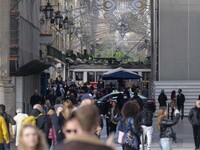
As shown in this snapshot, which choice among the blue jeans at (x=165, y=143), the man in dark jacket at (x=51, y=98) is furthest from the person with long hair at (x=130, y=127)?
the man in dark jacket at (x=51, y=98)

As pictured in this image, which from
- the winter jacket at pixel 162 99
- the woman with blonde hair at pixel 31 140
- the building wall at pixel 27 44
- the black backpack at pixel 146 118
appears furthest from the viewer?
the winter jacket at pixel 162 99

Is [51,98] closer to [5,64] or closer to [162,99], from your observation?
[162,99]

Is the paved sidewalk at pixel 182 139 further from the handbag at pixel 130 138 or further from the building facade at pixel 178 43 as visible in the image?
the handbag at pixel 130 138

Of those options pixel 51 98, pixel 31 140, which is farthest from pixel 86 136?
pixel 51 98

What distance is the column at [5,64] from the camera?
24.9 meters

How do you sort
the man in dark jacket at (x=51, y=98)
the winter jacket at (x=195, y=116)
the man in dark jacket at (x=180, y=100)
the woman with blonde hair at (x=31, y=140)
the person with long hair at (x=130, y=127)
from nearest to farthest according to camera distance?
the woman with blonde hair at (x=31, y=140) → the person with long hair at (x=130, y=127) → the winter jacket at (x=195, y=116) → the man in dark jacket at (x=180, y=100) → the man in dark jacket at (x=51, y=98)

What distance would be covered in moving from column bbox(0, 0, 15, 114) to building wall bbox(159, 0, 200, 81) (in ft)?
39.2

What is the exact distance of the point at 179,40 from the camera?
35.8m

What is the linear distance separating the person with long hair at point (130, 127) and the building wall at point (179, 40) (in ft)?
72.6

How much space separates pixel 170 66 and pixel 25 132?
97.0ft

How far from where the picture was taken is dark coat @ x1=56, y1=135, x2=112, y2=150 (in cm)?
425

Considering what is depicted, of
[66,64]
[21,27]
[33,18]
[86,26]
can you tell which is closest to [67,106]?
[21,27]

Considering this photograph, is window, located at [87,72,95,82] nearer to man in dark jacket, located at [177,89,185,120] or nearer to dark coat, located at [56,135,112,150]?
man in dark jacket, located at [177,89,185,120]

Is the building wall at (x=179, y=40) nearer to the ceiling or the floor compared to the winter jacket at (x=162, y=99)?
nearer to the ceiling
